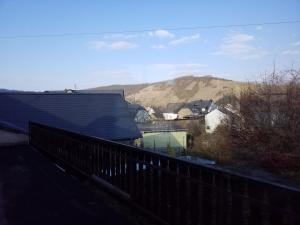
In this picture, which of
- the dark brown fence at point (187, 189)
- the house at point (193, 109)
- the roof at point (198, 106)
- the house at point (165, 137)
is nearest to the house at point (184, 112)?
the house at point (193, 109)

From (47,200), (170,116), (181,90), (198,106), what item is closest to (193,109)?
(198,106)

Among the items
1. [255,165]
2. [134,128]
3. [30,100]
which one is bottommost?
[255,165]

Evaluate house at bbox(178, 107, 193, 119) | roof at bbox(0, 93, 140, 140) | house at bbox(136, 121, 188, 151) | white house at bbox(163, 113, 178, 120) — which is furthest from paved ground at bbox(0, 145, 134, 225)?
house at bbox(178, 107, 193, 119)

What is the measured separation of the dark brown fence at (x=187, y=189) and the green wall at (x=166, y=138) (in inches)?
1844

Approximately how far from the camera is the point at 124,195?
5074 mm

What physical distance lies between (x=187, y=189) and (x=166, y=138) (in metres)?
51.1

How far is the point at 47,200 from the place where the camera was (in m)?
5.45

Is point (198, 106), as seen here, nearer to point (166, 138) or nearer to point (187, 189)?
point (166, 138)

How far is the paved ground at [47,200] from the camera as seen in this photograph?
15.0ft

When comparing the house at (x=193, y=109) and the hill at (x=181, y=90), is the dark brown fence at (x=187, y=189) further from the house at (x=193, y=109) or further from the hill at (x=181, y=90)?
the hill at (x=181, y=90)

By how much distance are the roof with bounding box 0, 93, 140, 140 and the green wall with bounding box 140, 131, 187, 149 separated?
1141 inches

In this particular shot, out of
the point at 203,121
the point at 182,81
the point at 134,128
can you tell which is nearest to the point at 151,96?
the point at 182,81

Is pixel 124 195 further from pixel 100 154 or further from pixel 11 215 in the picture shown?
pixel 11 215

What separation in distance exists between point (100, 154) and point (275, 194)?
3673 millimetres
